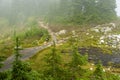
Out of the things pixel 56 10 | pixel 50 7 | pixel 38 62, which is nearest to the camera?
pixel 38 62

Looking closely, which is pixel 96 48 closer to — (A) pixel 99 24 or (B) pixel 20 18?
(A) pixel 99 24

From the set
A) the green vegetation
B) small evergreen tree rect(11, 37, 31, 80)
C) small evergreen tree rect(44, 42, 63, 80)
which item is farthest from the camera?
the green vegetation

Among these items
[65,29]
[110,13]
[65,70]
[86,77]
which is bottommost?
[86,77]

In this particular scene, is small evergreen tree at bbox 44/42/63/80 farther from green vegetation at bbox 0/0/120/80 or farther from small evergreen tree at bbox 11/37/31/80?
small evergreen tree at bbox 11/37/31/80

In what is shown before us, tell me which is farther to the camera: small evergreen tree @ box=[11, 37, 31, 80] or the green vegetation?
the green vegetation

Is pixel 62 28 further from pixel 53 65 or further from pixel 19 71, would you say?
pixel 19 71

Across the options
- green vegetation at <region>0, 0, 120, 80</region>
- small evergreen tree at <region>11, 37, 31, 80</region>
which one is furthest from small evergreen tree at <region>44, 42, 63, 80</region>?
small evergreen tree at <region>11, 37, 31, 80</region>

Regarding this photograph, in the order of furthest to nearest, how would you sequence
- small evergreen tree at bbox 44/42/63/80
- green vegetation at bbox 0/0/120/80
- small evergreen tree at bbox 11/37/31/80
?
1. green vegetation at bbox 0/0/120/80
2. small evergreen tree at bbox 44/42/63/80
3. small evergreen tree at bbox 11/37/31/80

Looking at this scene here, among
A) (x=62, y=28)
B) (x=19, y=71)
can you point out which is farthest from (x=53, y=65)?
(x=62, y=28)

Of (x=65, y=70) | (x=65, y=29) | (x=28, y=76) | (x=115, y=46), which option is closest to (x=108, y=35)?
(x=115, y=46)

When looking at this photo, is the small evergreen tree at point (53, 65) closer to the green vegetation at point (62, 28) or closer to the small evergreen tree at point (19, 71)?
the green vegetation at point (62, 28)

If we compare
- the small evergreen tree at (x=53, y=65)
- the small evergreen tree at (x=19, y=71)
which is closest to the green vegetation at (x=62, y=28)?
the small evergreen tree at (x=53, y=65)
